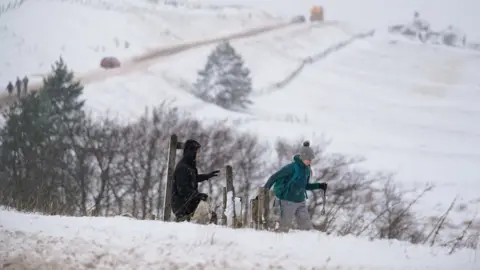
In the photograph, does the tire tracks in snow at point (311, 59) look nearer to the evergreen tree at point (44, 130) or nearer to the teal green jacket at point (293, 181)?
the evergreen tree at point (44, 130)

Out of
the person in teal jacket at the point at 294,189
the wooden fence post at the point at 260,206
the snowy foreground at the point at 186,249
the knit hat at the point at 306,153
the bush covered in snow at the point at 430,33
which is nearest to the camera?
the snowy foreground at the point at 186,249

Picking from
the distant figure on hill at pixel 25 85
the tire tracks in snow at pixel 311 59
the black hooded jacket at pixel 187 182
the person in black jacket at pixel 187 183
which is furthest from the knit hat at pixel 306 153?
the tire tracks in snow at pixel 311 59

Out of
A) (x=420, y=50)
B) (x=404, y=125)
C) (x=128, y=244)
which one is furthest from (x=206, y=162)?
(x=128, y=244)

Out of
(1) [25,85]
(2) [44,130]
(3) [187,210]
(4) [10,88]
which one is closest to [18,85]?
(1) [25,85]

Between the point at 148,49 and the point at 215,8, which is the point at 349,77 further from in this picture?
the point at 148,49

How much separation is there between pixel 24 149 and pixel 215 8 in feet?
35.6

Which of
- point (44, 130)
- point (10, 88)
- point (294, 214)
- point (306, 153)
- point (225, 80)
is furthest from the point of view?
point (225, 80)

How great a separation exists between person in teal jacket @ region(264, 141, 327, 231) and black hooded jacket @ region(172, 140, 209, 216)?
66 cm

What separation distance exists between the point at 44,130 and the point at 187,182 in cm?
1457

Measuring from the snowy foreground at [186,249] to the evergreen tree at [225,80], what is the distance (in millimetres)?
18752

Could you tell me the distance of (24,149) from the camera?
18.5 metres

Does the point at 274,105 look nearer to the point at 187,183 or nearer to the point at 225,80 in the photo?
the point at 225,80

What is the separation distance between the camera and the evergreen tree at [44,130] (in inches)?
689

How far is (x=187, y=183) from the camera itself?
6.02 m
